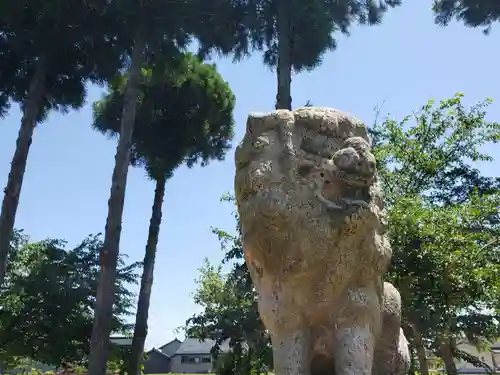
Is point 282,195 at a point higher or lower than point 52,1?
lower

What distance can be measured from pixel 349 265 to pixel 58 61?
38.4ft

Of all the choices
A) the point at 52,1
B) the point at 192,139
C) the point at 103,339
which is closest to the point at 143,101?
the point at 192,139

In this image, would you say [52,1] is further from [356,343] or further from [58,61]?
[356,343]

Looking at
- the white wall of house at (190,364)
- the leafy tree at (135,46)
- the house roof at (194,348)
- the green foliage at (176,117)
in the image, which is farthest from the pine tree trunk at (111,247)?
the house roof at (194,348)

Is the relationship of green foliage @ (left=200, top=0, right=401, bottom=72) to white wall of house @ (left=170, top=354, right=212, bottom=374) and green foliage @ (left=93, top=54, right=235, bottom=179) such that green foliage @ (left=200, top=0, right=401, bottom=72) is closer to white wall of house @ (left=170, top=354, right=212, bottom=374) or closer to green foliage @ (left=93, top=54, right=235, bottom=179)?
green foliage @ (left=93, top=54, right=235, bottom=179)

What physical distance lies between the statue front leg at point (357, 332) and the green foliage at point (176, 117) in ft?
40.0

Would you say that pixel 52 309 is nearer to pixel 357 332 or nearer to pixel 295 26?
pixel 295 26

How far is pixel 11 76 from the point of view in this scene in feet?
44.0

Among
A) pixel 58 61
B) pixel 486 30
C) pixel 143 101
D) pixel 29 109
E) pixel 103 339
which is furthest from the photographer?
pixel 143 101

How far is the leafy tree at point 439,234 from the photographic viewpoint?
24.4 ft

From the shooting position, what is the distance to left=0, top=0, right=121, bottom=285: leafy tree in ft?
37.3

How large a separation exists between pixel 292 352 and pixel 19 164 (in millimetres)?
9785

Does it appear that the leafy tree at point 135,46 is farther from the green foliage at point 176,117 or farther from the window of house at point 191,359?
the window of house at point 191,359

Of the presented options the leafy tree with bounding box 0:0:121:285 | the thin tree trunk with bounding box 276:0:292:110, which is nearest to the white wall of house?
the leafy tree with bounding box 0:0:121:285
